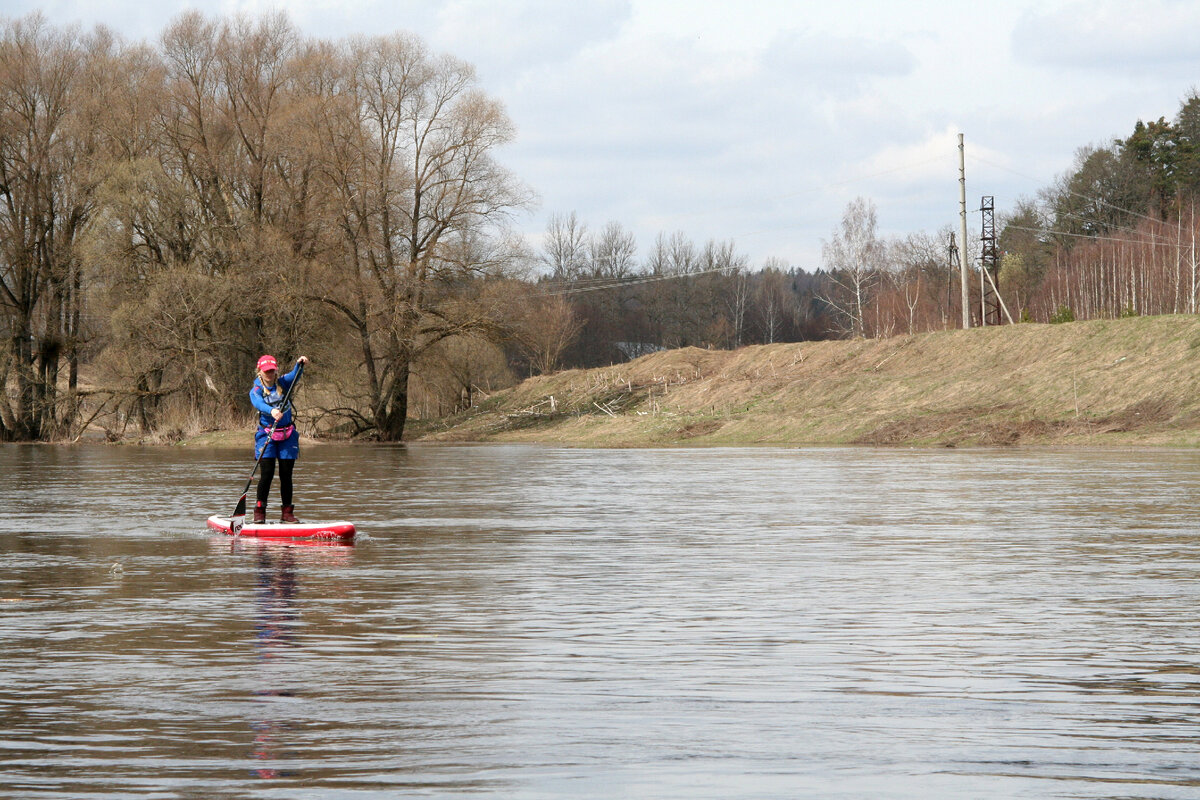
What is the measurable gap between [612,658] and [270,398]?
31.1 ft

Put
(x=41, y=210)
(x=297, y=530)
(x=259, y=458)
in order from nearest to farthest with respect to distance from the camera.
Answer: (x=297, y=530) < (x=259, y=458) < (x=41, y=210)

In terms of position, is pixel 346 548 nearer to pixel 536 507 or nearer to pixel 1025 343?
pixel 536 507

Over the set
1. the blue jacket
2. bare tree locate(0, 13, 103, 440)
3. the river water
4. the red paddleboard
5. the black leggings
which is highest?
bare tree locate(0, 13, 103, 440)

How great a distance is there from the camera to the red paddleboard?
48.5 ft

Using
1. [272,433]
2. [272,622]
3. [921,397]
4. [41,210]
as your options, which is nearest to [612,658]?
[272,622]

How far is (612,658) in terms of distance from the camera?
7.88m

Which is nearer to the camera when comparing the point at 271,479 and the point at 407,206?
the point at 271,479

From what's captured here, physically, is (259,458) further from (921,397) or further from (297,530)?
(921,397)

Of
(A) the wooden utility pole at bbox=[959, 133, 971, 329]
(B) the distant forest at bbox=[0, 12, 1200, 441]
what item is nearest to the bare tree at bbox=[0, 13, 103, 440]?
(B) the distant forest at bbox=[0, 12, 1200, 441]

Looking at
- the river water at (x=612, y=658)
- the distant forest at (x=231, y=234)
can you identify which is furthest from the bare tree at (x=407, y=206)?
the river water at (x=612, y=658)

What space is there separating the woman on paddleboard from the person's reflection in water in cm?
146

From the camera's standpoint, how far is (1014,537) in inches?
589

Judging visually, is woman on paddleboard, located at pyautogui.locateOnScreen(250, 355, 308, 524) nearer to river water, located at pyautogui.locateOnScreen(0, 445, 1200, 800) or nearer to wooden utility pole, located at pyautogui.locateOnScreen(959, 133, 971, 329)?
river water, located at pyautogui.locateOnScreen(0, 445, 1200, 800)

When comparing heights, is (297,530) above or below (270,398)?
below
